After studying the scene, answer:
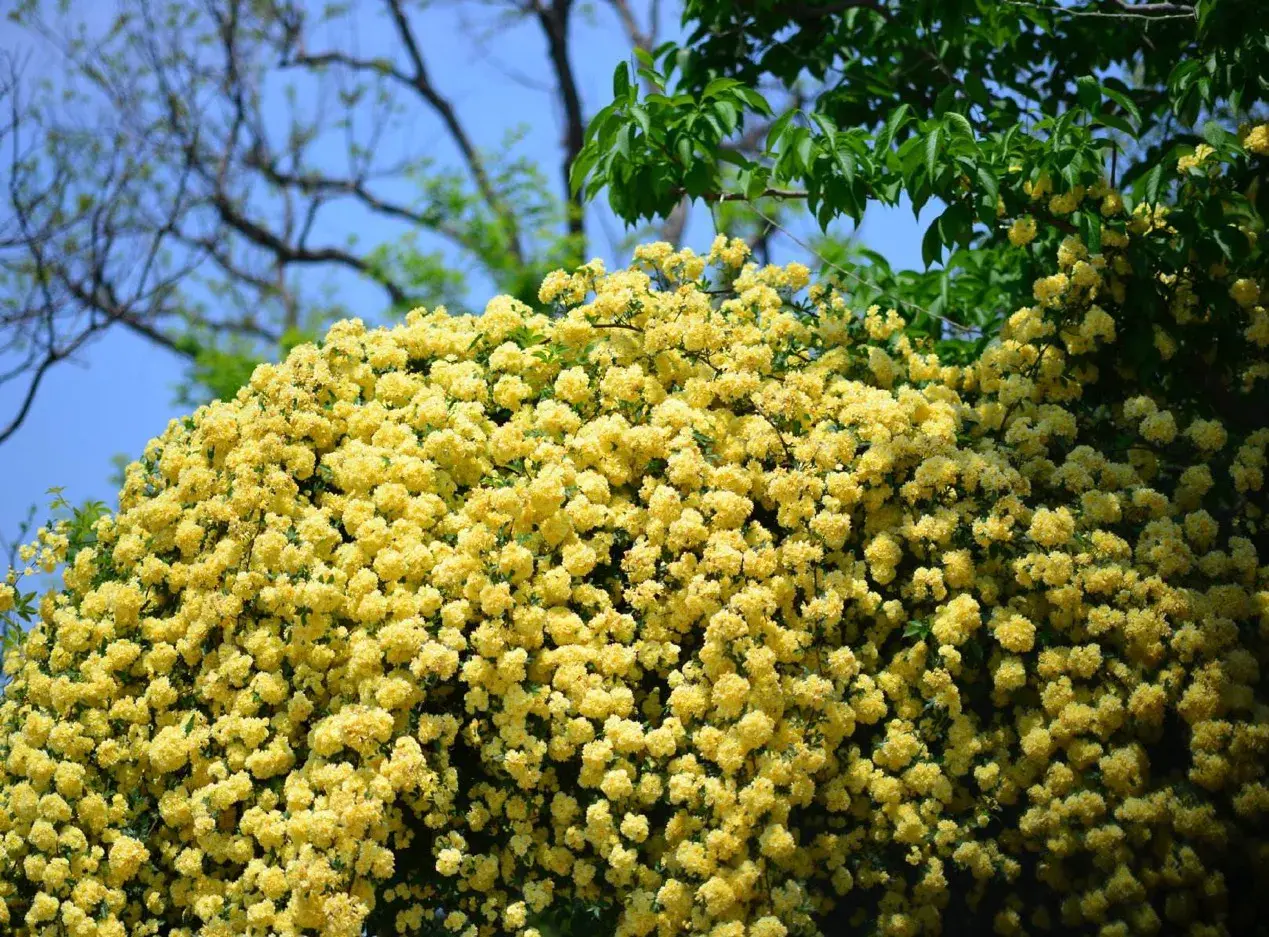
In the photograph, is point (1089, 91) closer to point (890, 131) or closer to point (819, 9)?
point (890, 131)

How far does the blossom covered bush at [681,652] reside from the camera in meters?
3.29

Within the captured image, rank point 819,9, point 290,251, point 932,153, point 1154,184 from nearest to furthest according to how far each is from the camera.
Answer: point 932,153 → point 1154,184 → point 819,9 → point 290,251

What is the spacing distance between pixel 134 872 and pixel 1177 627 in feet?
9.30

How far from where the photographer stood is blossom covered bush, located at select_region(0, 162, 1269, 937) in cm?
329

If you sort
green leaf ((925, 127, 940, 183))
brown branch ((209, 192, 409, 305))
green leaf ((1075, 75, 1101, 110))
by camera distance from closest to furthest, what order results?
1. green leaf ((925, 127, 940, 183))
2. green leaf ((1075, 75, 1101, 110))
3. brown branch ((209, 192, 409, 305))

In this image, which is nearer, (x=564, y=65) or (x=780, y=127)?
(x=780, y=127)

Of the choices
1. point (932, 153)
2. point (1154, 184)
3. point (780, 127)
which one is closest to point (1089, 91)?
point (1154, 184)

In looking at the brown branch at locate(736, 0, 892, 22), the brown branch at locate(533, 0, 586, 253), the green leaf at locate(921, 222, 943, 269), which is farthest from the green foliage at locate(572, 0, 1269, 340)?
the brown branch at locate(533, 0, 586, 253)

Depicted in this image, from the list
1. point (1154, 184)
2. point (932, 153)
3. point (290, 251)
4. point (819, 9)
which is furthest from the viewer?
point (290, 251)

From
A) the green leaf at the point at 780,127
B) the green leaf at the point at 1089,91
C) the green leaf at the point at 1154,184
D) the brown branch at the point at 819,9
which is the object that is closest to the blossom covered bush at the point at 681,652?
the green leaf at the point at 1154,184

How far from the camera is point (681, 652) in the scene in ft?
12.0

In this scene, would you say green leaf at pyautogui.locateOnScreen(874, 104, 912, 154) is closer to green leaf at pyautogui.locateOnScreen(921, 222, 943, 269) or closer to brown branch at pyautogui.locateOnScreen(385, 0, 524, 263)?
green leaf at pyautogui.locateOnScreen(921, 222, 943, 269)

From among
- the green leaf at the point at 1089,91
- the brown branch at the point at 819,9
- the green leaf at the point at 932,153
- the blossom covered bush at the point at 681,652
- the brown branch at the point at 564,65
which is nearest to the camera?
the blossom covered bush at the point at 681,652

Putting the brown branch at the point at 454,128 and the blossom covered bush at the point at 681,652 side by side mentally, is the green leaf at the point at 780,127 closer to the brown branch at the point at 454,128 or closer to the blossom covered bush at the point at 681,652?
the blossom covered bush at the point at 681,652
